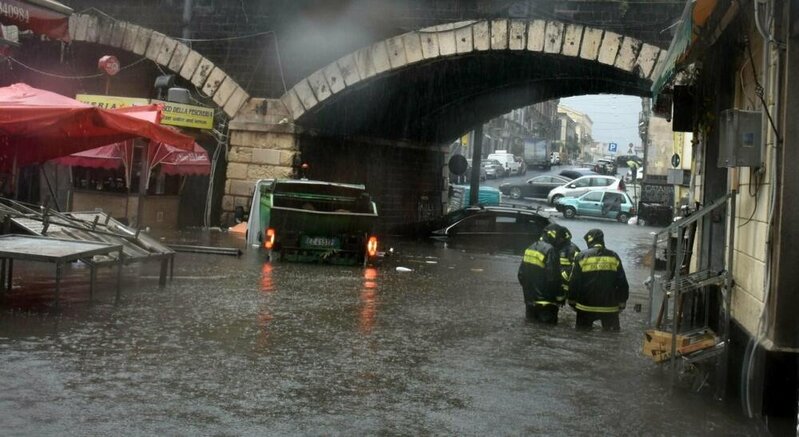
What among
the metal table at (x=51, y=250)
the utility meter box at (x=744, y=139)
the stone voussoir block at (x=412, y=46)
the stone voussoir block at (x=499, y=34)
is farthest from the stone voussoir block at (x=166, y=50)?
the utility meter box at (x=744, y=139)

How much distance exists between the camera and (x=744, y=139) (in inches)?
279

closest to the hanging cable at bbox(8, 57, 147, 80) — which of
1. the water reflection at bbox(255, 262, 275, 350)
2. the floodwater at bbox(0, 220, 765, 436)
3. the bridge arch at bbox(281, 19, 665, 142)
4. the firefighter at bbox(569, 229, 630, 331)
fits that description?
the bridge arch at bbox(281, 19, 665, 142)

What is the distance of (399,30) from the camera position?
21.5 m

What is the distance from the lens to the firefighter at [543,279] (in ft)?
36.6

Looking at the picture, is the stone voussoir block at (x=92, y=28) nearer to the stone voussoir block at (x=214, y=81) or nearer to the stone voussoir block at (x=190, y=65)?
the stone voussoir block at (x=190, y=65)

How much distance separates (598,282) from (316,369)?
3.85m

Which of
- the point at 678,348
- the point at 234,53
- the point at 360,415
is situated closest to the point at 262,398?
the point at 360,415

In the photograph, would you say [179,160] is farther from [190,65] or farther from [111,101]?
[190,65]

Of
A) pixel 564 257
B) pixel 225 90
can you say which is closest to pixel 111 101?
pixel 225 90

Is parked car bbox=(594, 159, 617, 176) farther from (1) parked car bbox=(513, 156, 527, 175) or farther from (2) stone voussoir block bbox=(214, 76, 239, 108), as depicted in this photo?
(2) stone voussoir block bbox=(214, 76, 239, 108)

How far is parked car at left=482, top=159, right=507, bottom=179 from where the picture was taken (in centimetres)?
6059

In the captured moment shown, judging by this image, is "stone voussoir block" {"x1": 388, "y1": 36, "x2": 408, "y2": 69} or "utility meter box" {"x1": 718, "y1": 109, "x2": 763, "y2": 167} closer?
"utility meter box" {"x1": 718, "y1": 109, "x2": 763, "y2": 167}

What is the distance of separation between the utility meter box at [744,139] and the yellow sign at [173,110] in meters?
16.3

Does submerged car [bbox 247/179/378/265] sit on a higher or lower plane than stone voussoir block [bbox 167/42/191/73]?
lower
